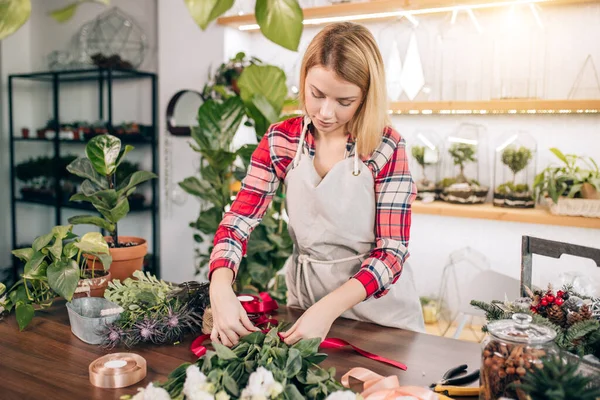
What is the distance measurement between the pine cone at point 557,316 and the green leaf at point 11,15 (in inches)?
38.4

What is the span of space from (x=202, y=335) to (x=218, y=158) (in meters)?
1.45

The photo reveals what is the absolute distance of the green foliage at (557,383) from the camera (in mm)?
723

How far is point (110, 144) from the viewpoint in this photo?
1.61 m

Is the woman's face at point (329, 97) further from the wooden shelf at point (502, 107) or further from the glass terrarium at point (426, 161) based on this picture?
the glass terrarium at point (426, 161)

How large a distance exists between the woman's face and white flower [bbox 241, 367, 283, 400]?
2.44 feet

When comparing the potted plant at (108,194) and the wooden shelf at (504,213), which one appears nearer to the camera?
the potted plant at (108,194)

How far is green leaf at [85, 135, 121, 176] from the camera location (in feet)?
5.22

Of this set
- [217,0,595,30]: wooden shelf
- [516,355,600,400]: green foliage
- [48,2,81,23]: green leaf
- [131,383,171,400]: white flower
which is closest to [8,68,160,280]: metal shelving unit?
[217,0,595,30]: wooden shelf

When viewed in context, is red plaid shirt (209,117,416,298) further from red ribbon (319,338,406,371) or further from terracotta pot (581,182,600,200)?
terracotta pot (581,182,600,200)

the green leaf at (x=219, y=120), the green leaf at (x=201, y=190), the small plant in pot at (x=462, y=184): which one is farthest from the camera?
the small plant in pot at (x=462, y=184)

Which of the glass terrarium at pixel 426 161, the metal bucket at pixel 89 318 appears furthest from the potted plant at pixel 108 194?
the glass terrarium at pixel 426 161

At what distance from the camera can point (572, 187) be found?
2504 mm

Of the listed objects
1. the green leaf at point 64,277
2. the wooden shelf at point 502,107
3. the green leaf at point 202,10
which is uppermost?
the wooden shelf at point 502,107

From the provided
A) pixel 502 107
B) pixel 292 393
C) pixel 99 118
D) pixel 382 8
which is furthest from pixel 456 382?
pixel 99 118
